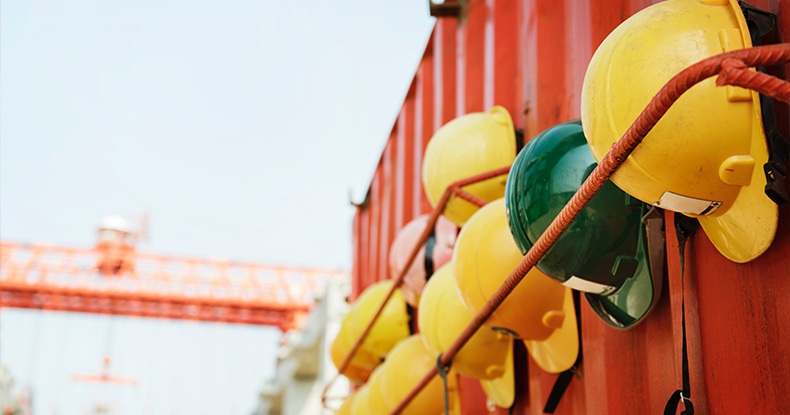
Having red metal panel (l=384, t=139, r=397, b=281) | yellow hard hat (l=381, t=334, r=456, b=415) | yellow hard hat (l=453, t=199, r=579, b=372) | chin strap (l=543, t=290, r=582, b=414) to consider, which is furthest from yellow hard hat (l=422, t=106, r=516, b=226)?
red metal panel (l=384, t=139, r=397, b=281)

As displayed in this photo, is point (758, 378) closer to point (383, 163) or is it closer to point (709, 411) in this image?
point (709, 411)

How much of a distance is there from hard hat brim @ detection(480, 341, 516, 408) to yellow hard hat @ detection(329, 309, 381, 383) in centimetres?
175

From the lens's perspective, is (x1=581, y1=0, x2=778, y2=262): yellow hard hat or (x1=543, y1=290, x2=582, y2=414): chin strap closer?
(x1=581, y1=0, x2=778, y2=262): yellow hard hat

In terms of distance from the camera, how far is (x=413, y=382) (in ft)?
11.8

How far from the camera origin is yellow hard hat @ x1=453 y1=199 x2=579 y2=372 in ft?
7.85

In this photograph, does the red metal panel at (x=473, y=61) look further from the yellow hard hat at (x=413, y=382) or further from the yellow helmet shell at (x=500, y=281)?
the yellow helmet shell at (x=500, y=281)

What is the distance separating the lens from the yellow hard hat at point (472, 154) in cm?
313

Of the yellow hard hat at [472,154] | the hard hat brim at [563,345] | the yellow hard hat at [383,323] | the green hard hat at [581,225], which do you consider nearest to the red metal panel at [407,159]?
the yellow hard hat at [383,323]

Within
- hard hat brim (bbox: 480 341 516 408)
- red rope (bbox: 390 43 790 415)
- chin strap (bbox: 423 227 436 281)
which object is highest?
red rope (bbox: 390 43 790 415)

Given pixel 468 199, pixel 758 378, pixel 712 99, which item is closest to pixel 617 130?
pixel 712 99

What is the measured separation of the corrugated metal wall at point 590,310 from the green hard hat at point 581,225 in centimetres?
10

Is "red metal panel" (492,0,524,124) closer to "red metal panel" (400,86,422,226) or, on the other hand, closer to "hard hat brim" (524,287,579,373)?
"hard hat brim" (524,287,579,373)

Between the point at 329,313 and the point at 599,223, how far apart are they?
29.4ft

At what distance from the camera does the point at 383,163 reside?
7.18 meters
